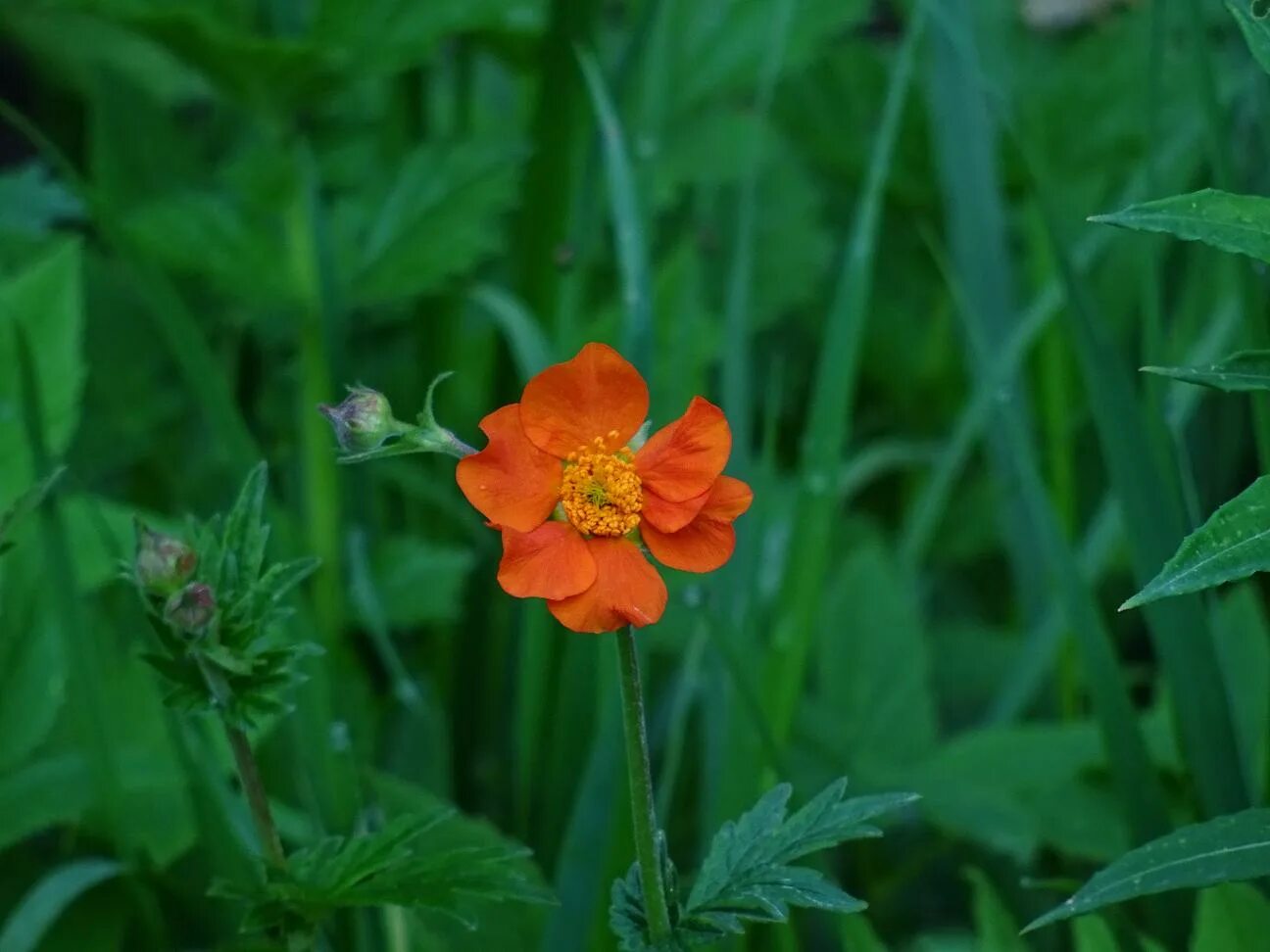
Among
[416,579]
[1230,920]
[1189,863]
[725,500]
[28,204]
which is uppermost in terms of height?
[28,204]

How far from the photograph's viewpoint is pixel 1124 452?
1.11m

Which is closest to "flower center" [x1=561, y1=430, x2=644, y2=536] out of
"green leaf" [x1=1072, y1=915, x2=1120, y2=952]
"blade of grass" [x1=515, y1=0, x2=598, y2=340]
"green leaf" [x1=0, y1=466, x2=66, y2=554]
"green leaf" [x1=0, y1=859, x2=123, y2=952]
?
"green leaf" [x1=0, y1=466, x2=66, y2=554]

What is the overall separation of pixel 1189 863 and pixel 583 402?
37cm

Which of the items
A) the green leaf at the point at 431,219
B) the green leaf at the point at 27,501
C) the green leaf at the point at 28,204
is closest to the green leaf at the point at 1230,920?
the green leaf at the point at 27,501

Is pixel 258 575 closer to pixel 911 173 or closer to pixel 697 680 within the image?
pixel 697 680

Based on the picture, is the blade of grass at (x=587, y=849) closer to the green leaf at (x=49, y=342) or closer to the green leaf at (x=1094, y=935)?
the green leaf at (x=1094, y=935)

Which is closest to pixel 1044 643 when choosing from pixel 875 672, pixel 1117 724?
pixel 875 672

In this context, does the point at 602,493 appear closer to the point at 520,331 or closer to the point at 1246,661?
the point at 520,331

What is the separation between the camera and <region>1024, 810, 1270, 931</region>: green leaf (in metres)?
0.74

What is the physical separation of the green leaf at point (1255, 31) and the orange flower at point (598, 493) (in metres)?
0.32

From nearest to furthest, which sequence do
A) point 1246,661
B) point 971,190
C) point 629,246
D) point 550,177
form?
point 629,246 < point 1246,661 < point 550,177 < point 971,190

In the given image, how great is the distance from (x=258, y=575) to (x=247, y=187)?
2.37ft

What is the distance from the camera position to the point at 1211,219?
2.35 feet

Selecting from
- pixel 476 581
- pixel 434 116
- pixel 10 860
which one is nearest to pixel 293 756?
pixel 10 860
